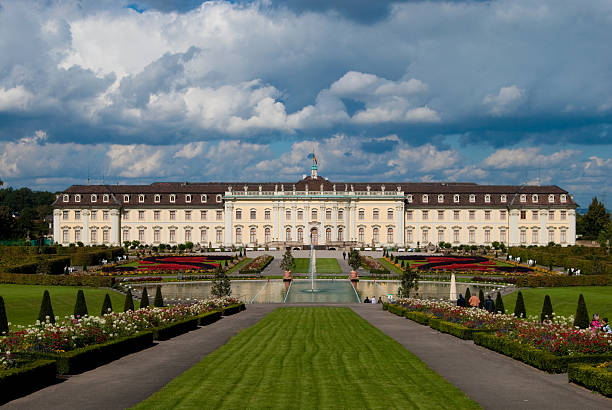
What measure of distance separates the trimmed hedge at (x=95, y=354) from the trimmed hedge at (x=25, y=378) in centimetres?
63

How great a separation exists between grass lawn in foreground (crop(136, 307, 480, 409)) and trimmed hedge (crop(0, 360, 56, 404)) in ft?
8.41

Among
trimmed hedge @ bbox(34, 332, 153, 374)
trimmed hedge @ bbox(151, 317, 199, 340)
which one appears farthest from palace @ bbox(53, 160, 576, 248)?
trimmed hedge @ bbox(34, 332, 153, 374)

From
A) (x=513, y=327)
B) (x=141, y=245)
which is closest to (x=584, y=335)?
(x=513, y=327)

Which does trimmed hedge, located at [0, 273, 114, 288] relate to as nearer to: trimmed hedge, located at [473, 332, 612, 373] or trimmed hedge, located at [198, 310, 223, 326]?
trimmed hedge, located at [198, 310, 223, 326]

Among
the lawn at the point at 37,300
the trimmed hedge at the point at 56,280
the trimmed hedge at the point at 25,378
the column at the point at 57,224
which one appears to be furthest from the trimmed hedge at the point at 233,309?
the column at the point at 57,224

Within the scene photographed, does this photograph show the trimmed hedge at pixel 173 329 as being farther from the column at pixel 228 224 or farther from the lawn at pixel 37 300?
the column at pixel 228 224

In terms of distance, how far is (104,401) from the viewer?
11.6m

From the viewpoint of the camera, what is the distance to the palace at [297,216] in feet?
283

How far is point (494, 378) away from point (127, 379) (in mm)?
8006

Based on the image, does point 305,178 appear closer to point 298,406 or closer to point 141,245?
point 141,245

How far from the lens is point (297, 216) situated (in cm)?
8706

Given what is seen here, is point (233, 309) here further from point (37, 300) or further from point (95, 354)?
point (95, 354)

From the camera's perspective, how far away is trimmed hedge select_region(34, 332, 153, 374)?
45.7 ft

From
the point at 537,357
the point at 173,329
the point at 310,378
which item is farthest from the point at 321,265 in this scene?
the point at 310,378
